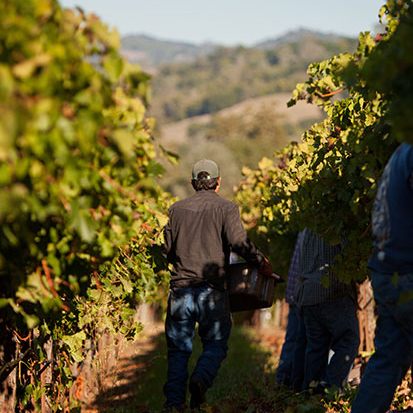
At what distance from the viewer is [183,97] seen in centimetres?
13288

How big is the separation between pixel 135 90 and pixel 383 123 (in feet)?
5.53

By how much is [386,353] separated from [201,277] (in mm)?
2032

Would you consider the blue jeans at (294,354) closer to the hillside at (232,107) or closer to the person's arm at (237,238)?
the person's arm at (237,238)

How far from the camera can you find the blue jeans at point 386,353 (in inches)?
125

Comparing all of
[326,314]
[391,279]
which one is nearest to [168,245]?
[326,314]

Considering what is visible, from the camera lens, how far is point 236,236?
5.00 metres

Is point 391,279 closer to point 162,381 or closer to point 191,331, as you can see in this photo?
point 191,331

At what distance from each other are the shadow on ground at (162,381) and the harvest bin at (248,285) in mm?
863

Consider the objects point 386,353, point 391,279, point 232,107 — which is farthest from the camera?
point 232,107

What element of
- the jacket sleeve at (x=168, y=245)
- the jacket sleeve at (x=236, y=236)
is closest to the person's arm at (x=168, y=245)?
the jacket sleeve at (x=168, y=245)

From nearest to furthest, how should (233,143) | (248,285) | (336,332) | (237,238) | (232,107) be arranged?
(237,238) → (248,285) → (336,332) → (233,143) → (232,107)

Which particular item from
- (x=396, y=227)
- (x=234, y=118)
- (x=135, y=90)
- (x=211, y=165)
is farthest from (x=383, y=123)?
(x=234, y=118)

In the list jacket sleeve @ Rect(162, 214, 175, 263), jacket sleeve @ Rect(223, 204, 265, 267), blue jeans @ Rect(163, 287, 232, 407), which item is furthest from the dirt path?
jacket sleeve @ Rect(223, 204, 265, 267)

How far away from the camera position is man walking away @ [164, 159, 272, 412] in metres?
5.02
